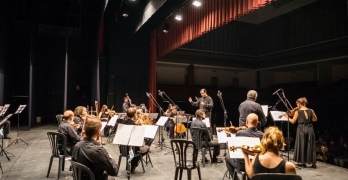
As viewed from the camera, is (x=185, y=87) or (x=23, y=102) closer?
(x=23, y=102)

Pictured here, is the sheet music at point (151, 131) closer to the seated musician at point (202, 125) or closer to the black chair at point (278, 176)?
the seated musician at point (202, 125)

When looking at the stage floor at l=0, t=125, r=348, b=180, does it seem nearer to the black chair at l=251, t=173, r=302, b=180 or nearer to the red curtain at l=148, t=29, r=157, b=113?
the black chair at l=251, t=173, r=302, b=180

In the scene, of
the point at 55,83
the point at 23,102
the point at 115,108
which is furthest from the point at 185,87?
the point at 23,102

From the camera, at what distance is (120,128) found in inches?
163

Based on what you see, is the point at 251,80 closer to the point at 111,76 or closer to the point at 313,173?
the point at 111,76

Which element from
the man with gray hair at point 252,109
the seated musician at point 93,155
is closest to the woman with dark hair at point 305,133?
the man with gray hair at point 252,109

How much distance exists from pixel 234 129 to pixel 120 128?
6.21 ft

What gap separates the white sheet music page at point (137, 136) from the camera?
4029mm

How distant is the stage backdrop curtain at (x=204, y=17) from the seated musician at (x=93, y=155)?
4.28 meters

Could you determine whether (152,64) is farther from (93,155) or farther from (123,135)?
(93,155)

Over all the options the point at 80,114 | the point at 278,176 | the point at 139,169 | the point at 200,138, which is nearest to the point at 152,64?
the point at 80,114

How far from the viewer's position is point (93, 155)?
8.66 ft

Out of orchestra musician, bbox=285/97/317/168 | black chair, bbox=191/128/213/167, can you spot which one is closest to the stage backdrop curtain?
orchestra musician, bbox=285/97/317/168

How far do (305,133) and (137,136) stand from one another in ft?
12.4
